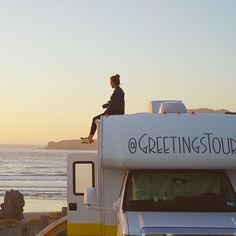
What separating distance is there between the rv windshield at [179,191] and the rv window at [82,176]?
176 cm

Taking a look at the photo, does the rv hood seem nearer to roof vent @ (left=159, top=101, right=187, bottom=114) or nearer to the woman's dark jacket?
roof vent @ (left=159, top=101, right=187, bottom=114)

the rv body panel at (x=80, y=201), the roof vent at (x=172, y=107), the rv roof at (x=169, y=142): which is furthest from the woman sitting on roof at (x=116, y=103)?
the rv roof at (x=169, y=142)

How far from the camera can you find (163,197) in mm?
8312

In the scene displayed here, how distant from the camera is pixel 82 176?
1039 centimetres

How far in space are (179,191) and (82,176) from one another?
2.49m

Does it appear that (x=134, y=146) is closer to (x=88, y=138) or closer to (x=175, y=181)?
(x=175, y=181)

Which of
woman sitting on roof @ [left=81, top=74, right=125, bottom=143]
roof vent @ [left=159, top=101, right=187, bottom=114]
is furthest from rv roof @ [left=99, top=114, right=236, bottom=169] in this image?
woman sitting on roof @ [left=81, top=74, right=125, bottom=143]

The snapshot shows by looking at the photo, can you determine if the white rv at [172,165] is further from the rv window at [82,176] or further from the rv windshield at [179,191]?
the rv window at [82,176]

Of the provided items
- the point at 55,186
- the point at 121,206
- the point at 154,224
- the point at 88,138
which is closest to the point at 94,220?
the point at 88,138

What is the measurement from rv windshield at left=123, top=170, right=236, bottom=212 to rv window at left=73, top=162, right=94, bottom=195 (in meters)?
1.76

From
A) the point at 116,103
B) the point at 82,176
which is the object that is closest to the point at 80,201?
the point at 82,176

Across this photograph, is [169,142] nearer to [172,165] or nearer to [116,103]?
[172,165]

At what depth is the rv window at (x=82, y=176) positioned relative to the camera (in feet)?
33.7

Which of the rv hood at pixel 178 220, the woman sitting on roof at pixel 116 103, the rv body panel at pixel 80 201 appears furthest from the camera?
the woman sitting on roof at pixel 116 103
